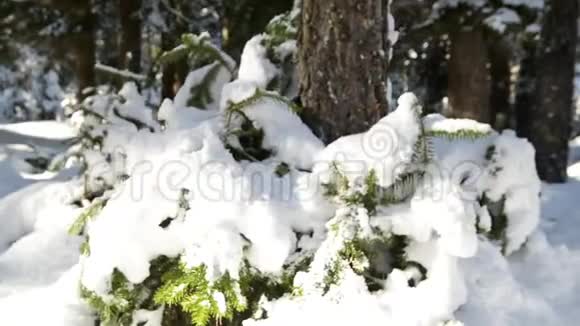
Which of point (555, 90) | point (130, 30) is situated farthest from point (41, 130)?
point (555, 90)

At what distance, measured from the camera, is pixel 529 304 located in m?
2.39

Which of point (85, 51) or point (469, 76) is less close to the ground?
point (85, 51)

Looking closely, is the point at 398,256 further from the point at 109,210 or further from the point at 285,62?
the point at 285,62

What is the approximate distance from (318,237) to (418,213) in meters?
0.37

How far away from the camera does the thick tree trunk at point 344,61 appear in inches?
106

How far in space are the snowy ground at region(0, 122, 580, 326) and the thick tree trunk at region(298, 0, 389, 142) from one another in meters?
Result: 0.80

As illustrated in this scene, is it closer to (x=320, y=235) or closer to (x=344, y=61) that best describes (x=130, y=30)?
(x=344, y=61)

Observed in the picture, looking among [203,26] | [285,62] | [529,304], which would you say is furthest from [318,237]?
[203,26]

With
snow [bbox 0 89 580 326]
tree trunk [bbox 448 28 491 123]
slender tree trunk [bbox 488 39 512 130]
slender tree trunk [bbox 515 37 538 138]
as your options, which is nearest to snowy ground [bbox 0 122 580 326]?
snow [bbox 0 89 580 326]

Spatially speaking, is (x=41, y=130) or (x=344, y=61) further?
(x=41, y=130)

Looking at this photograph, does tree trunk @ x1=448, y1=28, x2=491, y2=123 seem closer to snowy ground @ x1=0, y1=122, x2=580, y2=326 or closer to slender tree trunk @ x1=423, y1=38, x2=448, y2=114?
slender tree trunk @ x1=423, y1=38, x2=448, y2=114

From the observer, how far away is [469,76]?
26.5 feet

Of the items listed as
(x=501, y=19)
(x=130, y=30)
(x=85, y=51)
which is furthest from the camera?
(x=85, y=51)

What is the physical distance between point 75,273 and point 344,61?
4.66ft
